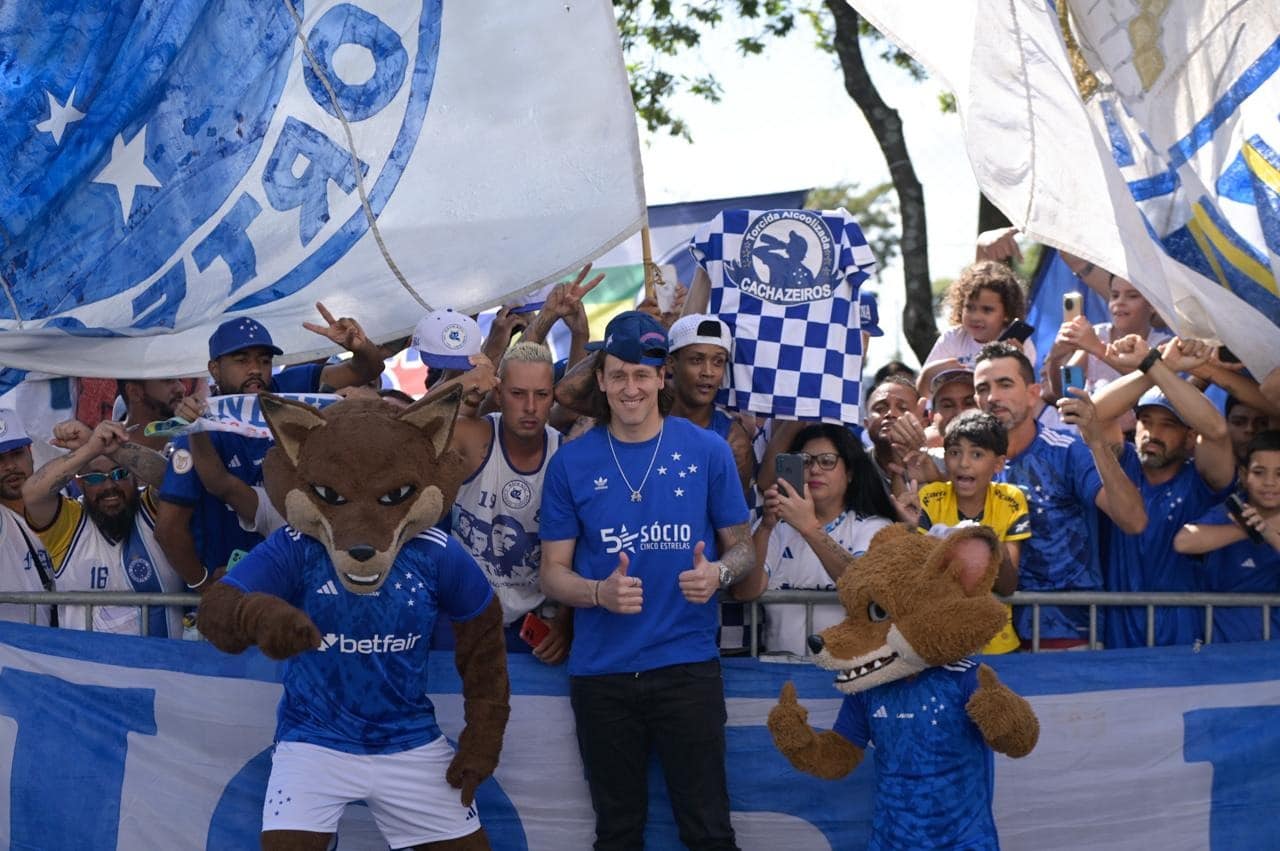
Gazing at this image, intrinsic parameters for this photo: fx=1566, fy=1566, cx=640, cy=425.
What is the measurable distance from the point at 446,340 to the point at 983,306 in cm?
274

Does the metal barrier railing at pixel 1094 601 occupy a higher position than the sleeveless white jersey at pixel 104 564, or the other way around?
the sleeveless white jersey at pixel 104 564

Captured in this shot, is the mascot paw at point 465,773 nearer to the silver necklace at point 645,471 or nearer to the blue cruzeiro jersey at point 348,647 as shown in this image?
the blue cruzeiro jersey at point 348,647

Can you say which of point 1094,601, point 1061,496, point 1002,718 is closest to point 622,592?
point 1002,718

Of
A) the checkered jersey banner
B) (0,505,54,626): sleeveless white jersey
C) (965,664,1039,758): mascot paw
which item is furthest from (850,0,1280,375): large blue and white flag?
(0,505,54,626): sleeveless white jersey

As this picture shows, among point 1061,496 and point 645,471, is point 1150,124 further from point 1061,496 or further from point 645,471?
point 645,471

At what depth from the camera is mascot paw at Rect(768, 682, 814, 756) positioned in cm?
497

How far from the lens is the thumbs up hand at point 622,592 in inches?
198

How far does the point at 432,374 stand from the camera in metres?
6.48

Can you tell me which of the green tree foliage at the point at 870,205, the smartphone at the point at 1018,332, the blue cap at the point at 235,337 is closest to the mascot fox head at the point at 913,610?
the blue cap at the point at 235,337

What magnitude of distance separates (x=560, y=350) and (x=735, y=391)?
4.79 meters

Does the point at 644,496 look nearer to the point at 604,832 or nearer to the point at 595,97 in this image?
the point at 604,832

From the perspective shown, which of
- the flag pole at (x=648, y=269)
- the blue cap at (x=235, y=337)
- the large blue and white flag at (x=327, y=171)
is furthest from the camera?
the flag pole at (x=648, y=269)

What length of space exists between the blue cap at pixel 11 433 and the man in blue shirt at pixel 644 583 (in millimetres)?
2570

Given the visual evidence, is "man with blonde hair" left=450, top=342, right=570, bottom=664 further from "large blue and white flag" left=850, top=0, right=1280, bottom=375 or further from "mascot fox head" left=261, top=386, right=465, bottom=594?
"large blue and white flag" left=850, top=0, right=1280, bottom=375
